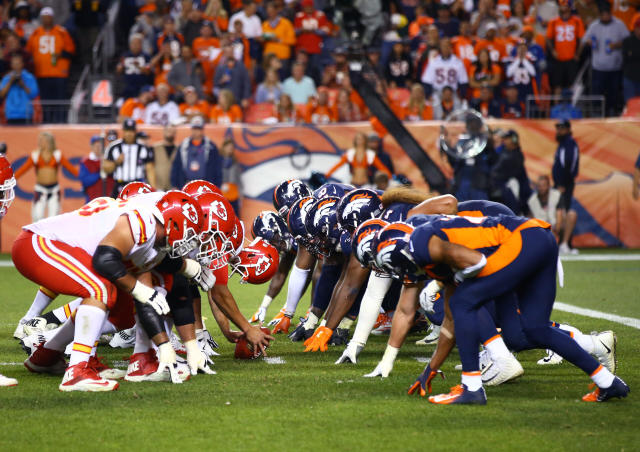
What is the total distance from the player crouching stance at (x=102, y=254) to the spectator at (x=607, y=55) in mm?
12463

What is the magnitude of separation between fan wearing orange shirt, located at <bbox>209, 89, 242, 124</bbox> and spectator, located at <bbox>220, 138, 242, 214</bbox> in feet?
1.85

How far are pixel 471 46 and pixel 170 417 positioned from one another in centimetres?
1320

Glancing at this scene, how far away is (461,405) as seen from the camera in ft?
17.3

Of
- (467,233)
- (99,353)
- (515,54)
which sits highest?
(515,54)

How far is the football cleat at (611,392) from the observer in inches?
209

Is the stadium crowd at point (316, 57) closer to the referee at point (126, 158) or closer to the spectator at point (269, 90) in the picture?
the spectator at point (269, 90)

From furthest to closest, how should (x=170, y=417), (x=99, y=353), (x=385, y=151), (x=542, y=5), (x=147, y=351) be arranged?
(x=542, y=5), (x=385, y=151), (x=99, y=353), (x=147, y=351), (x=170, y=417)

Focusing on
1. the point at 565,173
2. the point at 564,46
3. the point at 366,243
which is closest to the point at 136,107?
the point at 565,173

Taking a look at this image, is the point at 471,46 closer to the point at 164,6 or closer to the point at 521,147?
the point at 521,147

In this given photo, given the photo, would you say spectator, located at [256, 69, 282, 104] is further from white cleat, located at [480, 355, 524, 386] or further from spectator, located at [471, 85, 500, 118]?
white cleat, located at [480, 355, 524, 386]

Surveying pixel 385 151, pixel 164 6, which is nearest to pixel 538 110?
pixel 385 151

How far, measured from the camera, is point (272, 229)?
8.41 metres

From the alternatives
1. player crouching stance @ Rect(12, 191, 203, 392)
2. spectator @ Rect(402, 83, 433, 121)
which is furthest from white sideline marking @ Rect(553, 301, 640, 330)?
spectator @ Rect(402, 83, 433, 121)

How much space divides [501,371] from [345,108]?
10950 mm
